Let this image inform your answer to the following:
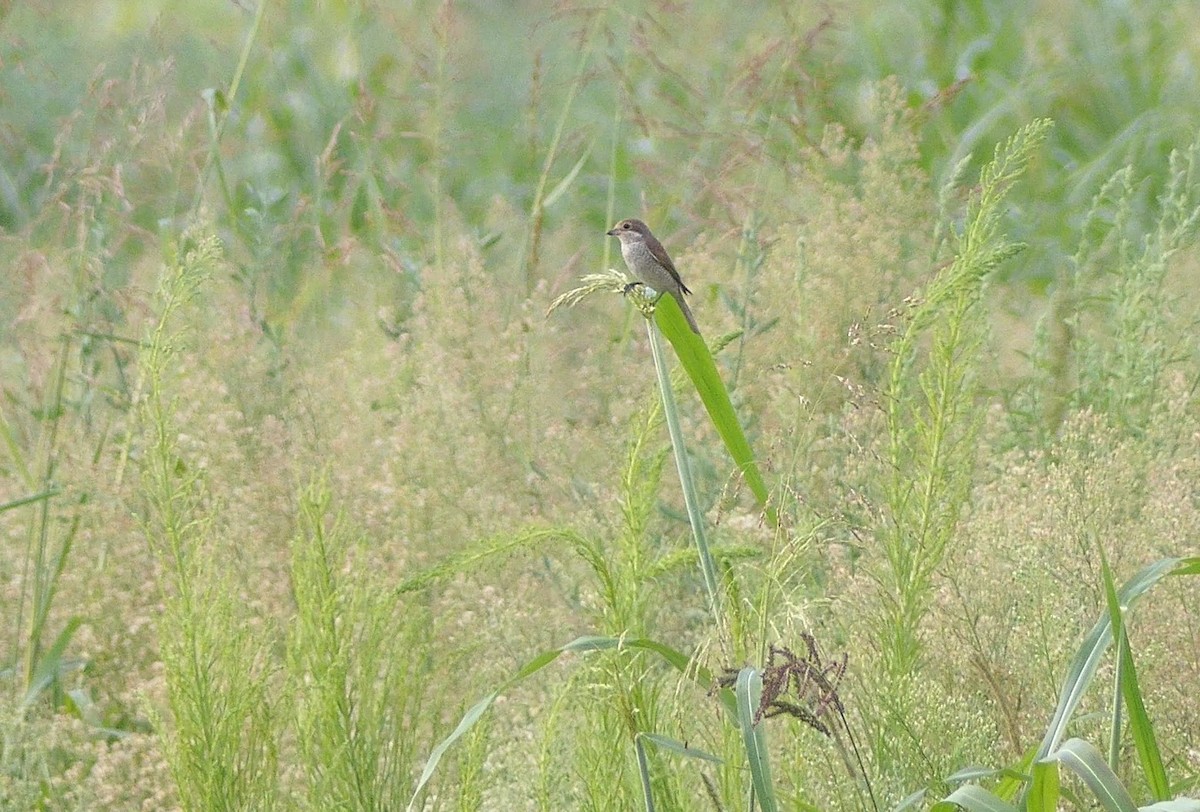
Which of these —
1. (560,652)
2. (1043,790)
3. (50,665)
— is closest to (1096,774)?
(1043,790)

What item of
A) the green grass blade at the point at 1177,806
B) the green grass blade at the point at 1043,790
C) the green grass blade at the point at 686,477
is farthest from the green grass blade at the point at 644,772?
the green grass blade at the point at 1177,806

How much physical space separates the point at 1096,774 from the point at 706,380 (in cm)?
61

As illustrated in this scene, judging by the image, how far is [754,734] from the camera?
6.07 ft

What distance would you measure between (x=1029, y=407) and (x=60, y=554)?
6.32ft

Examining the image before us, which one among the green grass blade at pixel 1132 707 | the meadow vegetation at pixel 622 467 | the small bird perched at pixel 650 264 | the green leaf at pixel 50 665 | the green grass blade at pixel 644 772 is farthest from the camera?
the green leaf at pixel 50 665

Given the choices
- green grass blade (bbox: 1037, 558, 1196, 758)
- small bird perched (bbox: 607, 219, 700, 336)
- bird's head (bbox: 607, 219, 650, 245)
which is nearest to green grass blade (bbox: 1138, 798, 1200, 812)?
green grass blade (bbox: 1037, 558, 1196, 758)

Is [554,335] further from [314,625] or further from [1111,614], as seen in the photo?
[1111,614]

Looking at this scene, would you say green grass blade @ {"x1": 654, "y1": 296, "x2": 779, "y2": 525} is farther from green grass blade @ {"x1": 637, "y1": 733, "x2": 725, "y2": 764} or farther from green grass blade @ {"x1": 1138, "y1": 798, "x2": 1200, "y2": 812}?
green grass blade @ {"x1": 1138, "y1": 798, "x2": 1200, "y2": 812}

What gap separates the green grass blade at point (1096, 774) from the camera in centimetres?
171

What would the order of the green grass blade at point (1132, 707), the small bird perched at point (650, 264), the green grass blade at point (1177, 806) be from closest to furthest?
the green grass blade at point (1177, 806) → the green grass blade at point (1132, 707) → the small bird perched at point (650, 264)

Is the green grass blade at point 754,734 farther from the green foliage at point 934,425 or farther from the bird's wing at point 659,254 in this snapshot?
the bird's wing at point 659,254

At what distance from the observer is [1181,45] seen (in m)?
6.42

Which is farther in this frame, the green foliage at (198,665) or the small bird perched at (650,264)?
the small bird perched at (650,264)

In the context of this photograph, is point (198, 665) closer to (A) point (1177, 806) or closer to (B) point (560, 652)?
(B) point (560, 652)
